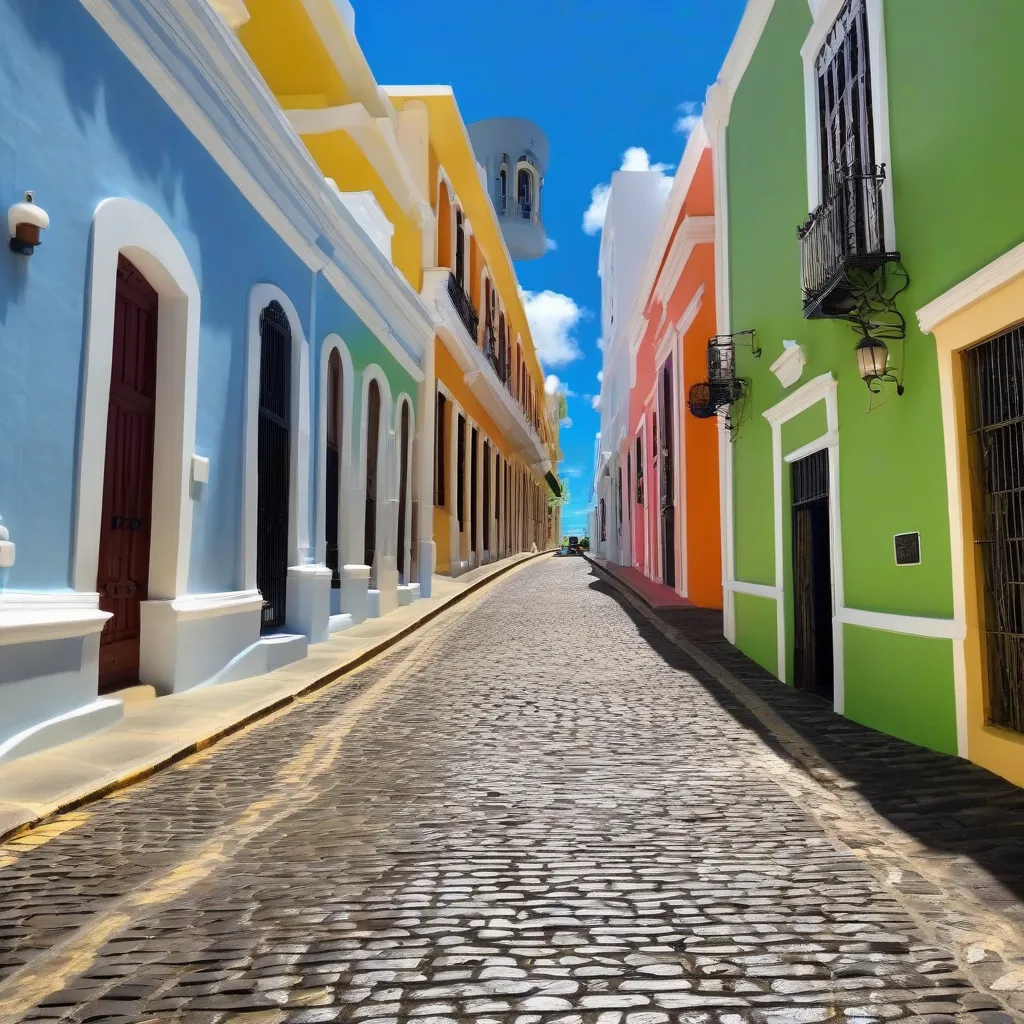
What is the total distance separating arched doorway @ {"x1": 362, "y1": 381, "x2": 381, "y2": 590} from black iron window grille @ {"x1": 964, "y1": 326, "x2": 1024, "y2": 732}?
9317mm

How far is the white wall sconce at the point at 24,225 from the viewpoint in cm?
507

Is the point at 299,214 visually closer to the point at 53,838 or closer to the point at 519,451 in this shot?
the point at 53,838

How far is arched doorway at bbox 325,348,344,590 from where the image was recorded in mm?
11875

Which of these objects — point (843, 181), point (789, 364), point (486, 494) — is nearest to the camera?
point (843, 181)

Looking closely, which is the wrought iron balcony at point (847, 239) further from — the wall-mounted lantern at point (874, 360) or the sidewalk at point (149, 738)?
the sidewalk at point (149, 738)

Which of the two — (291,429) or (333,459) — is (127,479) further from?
(333,459)

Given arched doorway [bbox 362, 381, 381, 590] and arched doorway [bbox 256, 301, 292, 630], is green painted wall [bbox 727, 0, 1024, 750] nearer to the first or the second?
arched doorway [bbox 256, 301, 292, 630]

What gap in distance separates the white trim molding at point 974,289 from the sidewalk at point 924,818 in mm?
2536

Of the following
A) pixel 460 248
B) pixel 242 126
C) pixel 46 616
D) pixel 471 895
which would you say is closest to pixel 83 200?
pixel 46 616

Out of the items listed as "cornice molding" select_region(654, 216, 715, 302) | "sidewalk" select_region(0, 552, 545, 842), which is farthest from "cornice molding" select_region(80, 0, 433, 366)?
"cornice molding" select_region(654, 216, 715, 302)

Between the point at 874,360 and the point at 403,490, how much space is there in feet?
34.0

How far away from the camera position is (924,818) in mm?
4508

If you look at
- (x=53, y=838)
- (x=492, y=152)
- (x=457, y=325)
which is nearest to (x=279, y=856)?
(x=53, y=838)

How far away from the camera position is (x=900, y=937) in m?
3.10
